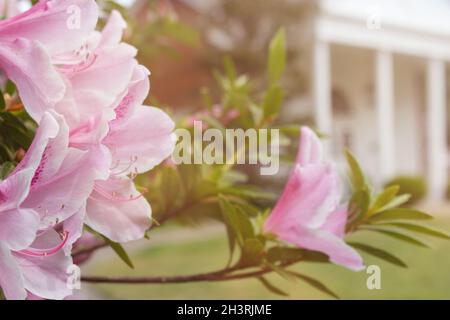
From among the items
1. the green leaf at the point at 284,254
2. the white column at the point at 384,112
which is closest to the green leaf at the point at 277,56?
the green leaf at the point at 284,254

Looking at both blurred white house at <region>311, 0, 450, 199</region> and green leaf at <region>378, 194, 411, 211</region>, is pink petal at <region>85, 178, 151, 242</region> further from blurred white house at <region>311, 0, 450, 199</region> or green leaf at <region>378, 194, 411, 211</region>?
blurred white house at <region>311, 0, 450, 199</region>

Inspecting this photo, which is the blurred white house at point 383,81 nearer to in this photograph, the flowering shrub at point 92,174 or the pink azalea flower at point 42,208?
the flowering shrub at point 92,174

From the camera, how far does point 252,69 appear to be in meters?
5.43

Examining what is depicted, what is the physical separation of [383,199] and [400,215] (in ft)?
0.06

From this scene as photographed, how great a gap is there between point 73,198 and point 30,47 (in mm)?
58

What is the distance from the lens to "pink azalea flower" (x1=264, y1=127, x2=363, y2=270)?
1.12 feet

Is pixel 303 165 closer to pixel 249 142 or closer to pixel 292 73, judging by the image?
pixel 249 142

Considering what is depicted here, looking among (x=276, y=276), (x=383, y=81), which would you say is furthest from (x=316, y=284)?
(x=383, y=81)

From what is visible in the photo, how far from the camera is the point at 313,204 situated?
0.34 meters

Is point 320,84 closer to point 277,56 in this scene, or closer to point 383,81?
point 383,81

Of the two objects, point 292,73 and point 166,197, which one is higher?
point 292,73

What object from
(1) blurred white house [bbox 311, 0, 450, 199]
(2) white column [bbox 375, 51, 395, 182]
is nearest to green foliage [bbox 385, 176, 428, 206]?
(1) blurred white house [bbox 311, 0, 450, 199]

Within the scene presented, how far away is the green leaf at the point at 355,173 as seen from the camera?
0.41 meters

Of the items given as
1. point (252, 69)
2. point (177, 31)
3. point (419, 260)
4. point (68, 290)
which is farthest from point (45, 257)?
point (252, 69)
